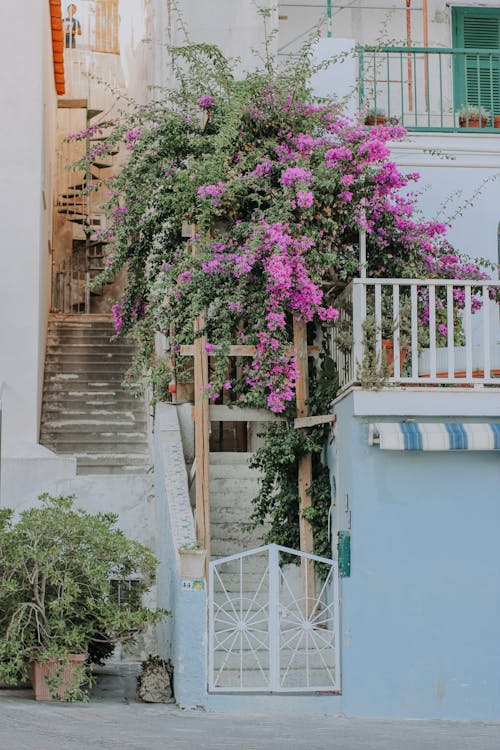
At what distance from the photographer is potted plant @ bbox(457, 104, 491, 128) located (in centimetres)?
1455

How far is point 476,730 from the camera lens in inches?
386

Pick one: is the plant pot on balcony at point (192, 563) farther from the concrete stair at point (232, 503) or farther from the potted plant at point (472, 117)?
the potted plant at point (472, 117)

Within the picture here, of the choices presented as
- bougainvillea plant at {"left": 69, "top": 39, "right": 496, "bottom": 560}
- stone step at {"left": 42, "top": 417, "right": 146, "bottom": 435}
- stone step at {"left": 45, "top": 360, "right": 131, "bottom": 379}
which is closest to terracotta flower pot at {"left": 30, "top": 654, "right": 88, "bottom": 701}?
bougainvillea plant at {"left": 69, "top": 39, "right": 496, "bottom": 560}

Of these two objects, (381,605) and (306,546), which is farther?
(306,546)

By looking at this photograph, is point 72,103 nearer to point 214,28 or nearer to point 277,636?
point 214,28

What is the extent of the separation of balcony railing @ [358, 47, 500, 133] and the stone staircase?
5560 mm

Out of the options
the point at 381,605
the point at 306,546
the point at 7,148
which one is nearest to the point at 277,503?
the point at 306,546

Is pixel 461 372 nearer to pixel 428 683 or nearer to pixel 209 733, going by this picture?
pixel 428 683

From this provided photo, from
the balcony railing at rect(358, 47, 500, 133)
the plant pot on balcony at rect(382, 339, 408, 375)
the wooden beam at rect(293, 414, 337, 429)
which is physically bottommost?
the wooden beam at rect(293, 414, 337, 429)

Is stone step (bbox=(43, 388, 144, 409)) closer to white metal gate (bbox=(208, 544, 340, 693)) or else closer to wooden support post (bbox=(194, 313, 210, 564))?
wooden support post (bbox=(194, 313, 210, 564))

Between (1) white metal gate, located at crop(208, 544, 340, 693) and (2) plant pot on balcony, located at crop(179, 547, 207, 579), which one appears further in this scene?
(1) white metal gate, located at crop(208, 544, 340, 693)

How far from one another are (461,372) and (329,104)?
3428 mm

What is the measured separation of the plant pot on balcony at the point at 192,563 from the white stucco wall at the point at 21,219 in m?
5.53

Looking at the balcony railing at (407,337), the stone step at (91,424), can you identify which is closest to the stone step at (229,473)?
the balcony railing at (407,337)
